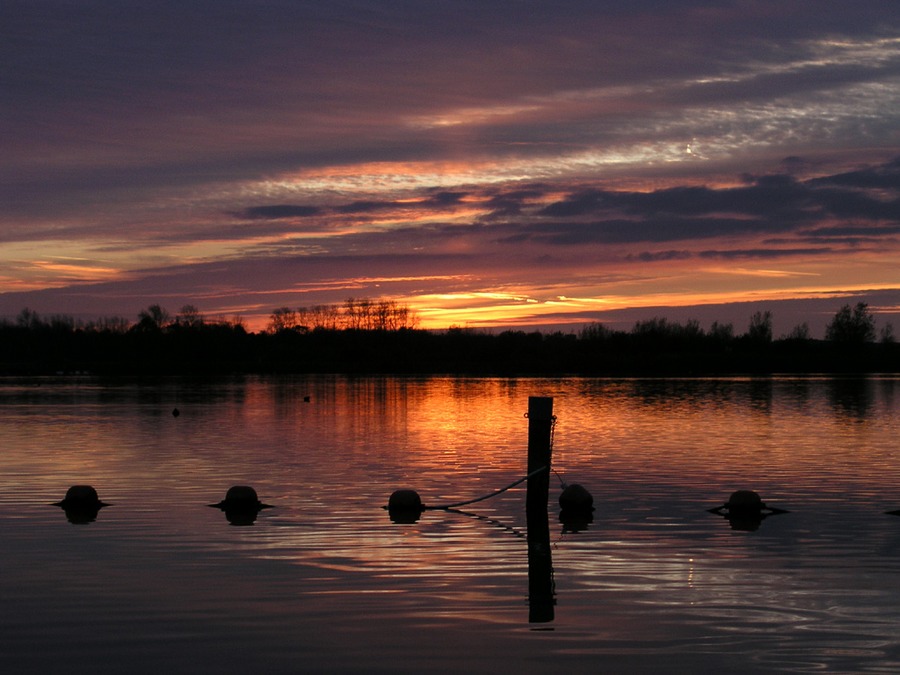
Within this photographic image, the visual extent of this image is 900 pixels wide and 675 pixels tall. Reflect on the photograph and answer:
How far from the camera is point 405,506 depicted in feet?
71.2

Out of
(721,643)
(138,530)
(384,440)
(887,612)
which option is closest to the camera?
(721,643)

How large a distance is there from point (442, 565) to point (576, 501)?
6.20 metres

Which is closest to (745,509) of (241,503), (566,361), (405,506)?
(405,506)

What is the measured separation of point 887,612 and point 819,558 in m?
4.01

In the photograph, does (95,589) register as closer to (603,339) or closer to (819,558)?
(819,558)

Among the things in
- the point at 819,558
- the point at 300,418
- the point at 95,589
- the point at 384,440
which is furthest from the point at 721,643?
the point at 300,418

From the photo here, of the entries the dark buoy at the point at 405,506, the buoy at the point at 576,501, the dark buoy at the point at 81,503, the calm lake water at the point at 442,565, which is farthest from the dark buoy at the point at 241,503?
the buoy at the point at 576,501

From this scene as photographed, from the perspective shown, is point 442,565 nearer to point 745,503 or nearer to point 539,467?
point 539,467

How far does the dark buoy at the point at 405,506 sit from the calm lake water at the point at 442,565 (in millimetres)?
677

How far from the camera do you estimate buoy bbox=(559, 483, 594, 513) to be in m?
21.7

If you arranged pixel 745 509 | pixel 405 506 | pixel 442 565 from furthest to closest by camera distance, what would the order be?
pixel 405 506 → pixel 745 509 → pixel 442 565

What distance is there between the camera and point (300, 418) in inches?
2223

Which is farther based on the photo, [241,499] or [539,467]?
[241,499]

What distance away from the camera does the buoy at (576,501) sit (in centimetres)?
2170
